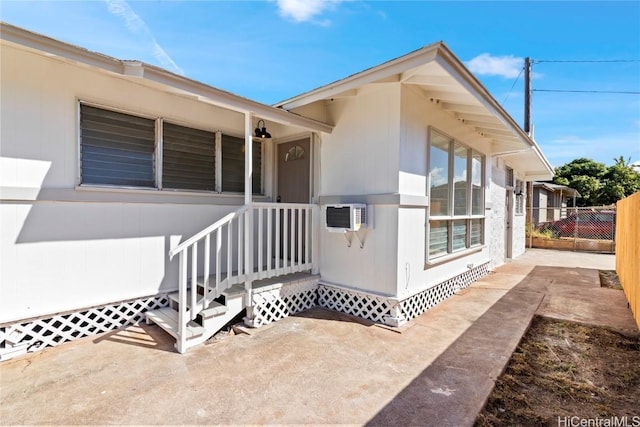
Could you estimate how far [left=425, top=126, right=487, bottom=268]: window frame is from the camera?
447cm

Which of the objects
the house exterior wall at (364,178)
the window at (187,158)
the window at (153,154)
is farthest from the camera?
the window at (187,158)

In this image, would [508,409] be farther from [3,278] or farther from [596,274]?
[596,274]

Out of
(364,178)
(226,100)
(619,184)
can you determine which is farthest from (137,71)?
(619,184)

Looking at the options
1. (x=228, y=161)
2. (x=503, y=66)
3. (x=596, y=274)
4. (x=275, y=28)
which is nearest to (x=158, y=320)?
(x=228, y=161)

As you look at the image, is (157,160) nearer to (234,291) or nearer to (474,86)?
(234,291)

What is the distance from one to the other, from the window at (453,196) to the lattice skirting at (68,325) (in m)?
3.96

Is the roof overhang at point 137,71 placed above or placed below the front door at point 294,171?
above

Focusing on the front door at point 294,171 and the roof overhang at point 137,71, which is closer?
the roof overhang at point 137,71

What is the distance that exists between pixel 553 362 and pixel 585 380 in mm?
322

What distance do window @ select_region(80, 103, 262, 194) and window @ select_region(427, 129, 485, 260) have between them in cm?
299

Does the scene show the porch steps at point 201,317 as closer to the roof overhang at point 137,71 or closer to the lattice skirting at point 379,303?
the lattice skirting at point 379,303

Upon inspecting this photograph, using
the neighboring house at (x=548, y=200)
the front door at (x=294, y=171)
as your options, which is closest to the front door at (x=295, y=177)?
the front door at (x=294, y=171)

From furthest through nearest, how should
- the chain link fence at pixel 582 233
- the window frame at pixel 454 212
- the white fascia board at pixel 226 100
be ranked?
1. the chain link fence at pixel 582 233
2. the window frame at pixel 454 212
3. the white fascia board at pixel 226 100

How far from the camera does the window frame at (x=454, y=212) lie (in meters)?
4.47
